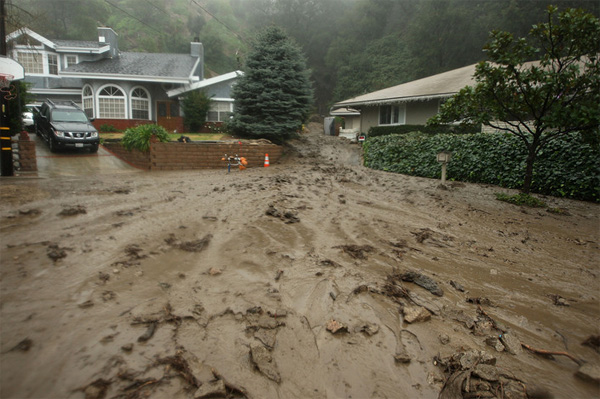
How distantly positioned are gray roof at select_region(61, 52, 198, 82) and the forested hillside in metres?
5.21

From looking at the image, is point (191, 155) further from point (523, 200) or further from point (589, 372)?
point (589, 372)

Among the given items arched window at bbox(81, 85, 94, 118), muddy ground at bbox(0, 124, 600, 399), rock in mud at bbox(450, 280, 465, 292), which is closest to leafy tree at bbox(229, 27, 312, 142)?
muddy ground at bbox(0, 124, 600, 399)

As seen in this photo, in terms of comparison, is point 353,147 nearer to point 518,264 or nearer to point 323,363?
point 518,264

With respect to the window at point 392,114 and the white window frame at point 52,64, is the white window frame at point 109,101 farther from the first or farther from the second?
the window at point 392,114

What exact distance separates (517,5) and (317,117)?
72.1 ft

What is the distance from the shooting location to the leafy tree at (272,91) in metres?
15.9

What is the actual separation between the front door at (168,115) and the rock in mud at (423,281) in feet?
73.6

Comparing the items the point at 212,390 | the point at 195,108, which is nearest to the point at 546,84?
the point at 212,390

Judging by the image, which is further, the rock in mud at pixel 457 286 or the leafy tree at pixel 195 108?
the leafy tree at pixel 195 108

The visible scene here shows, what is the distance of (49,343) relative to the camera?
2.60 metres

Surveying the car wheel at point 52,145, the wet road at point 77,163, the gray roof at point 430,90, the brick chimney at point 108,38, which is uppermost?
the brick chimney at point 108,38

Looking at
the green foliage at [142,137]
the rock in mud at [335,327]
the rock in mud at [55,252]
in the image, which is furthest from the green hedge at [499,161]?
the rock in mud at [55,252]

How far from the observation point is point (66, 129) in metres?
14.2

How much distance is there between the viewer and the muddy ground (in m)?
2.49
